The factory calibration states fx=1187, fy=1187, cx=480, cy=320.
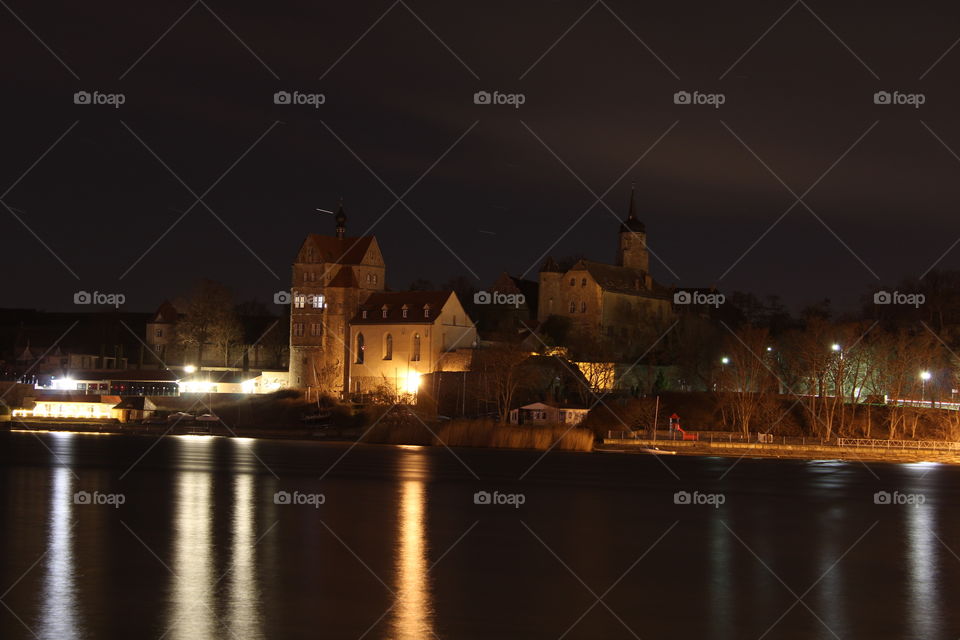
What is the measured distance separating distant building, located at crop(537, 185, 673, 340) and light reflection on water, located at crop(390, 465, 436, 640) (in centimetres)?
6440

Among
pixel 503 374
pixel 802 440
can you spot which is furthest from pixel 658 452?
pixel 503 374

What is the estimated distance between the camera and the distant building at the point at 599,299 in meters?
99.0

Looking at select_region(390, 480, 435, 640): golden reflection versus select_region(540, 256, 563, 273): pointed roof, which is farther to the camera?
select_region(540, 256, 563, 273): pointed roof

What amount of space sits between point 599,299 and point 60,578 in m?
80.7

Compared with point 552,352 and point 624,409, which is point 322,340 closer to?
point 552,352

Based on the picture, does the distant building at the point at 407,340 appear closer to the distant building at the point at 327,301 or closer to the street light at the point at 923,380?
the distant building at the point at 327,301

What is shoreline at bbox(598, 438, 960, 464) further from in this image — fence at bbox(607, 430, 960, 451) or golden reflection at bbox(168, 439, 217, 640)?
golden reflection at bbox(168, 439, 217, 640)

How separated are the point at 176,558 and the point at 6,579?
3.42m

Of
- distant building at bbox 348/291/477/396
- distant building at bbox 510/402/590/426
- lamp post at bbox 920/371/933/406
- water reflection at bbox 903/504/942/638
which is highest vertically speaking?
distant building at bbox 348/291/477/396

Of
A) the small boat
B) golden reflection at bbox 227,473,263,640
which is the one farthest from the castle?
golden reflection at bbox 227,473,263,640

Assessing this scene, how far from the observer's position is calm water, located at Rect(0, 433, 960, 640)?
57.5 ft

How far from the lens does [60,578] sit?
66.7ft

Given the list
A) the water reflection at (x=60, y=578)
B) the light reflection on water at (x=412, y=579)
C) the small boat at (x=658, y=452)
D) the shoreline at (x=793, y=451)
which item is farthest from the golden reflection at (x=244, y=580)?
the shoreline at (x=793, y=451)

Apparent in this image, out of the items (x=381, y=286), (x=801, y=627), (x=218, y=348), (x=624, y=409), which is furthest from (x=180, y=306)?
(x=801, y=627)
